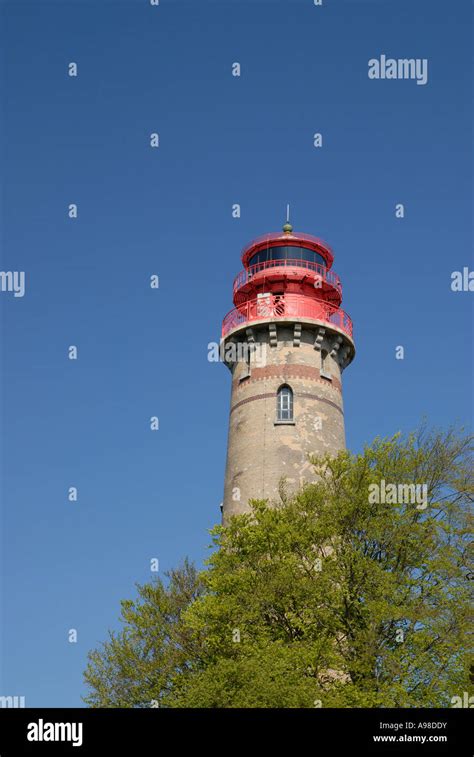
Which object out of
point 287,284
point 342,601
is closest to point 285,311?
point 287,284

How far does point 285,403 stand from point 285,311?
13.7ft

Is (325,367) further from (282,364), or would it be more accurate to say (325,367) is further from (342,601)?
(342,601)

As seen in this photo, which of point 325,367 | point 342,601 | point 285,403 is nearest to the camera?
point 342,601

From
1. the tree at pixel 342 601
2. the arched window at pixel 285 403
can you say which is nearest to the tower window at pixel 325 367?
the arched window at pixel 285 403

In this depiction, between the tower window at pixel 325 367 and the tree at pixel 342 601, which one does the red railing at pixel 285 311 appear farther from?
the tree at pixel 342 601

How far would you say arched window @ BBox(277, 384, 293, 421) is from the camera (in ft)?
127

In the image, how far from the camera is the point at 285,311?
132 feet

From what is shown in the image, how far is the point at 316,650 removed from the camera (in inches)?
1054

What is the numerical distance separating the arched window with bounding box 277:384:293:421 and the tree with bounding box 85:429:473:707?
681 cm

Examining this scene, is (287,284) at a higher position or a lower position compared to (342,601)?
higher

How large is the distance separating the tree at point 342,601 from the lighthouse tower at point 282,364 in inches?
217

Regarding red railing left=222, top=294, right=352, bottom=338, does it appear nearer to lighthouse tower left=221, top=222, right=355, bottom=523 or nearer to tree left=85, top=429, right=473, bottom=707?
lighthouse tower left=221, top=222, right=355, bottom=523

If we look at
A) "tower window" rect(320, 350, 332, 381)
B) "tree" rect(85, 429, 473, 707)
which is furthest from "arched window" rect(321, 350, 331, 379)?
"tree" rect(85, 429, 473, 707)
